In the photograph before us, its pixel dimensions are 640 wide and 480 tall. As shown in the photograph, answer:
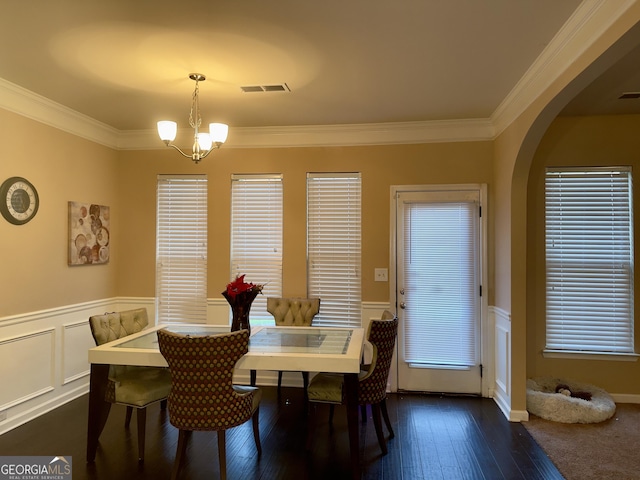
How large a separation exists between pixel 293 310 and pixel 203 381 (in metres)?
1.77

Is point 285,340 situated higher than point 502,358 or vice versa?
point 285,340

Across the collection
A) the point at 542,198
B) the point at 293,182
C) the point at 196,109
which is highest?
the point at 196,109

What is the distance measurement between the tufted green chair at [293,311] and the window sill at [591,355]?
2257 millimetres

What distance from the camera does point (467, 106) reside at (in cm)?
366

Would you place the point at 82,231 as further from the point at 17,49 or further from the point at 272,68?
the point at 272,68

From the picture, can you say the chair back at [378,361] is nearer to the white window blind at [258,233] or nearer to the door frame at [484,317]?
the door frame at [484,317]

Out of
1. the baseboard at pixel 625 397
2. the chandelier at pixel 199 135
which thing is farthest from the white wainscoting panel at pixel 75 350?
the baseboard at pixel 625 397

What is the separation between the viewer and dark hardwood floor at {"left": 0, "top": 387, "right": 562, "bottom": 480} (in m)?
2.64

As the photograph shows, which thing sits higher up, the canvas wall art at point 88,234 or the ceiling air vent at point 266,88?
the ceiling air vent at point 266,88

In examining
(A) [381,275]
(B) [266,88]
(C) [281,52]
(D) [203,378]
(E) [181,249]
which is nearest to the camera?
(D) [203,378]

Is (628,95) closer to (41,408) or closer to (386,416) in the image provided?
(386,416)

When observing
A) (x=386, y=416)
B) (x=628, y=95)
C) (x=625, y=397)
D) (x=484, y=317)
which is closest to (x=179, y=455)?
(x=386, y=416)

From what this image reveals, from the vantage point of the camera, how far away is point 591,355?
386 cm

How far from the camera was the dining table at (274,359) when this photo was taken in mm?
2520
